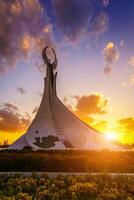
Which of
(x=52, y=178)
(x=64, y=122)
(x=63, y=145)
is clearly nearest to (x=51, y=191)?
(x=52, y=178)

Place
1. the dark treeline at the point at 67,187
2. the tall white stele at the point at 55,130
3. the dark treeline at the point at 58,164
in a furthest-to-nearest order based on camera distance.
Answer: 1. the tall white stele at the point at 55,130
2. the dark treeline at the point at 58,164
3. the dark treeline at the point at 67,187

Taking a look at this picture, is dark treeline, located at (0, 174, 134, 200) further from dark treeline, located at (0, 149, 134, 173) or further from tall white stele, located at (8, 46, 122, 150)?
tall white stele, located at (8, 46, 122, 150)

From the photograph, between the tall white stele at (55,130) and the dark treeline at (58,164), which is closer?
the dark treeline at (58,164)

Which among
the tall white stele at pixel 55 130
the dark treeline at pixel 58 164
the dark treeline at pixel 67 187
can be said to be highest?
the tall white stele at pixel 55 130

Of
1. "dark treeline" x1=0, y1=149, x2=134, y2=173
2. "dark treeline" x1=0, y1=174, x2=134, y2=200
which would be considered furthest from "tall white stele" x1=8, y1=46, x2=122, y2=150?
"dark treeline" x1=0, y1=174, x2=134, y2=200

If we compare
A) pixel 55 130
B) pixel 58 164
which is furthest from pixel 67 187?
pixel 55 130

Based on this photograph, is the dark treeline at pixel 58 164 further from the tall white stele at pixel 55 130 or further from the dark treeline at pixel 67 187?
the tall white stele at pixel 55 130

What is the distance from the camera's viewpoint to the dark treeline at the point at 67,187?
5.62 metres

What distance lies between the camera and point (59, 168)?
27.6 feet

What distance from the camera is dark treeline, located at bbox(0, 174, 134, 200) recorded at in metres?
5.62

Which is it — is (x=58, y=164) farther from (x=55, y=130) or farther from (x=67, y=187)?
(x=55, y=130)

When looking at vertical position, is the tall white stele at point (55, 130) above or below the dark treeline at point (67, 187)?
above

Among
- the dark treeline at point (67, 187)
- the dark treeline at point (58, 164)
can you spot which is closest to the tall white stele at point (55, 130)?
the dark treeline at point (58, 164)

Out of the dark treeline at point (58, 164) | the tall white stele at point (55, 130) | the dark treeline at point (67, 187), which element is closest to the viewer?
the dark treeline at point (67, 187)
